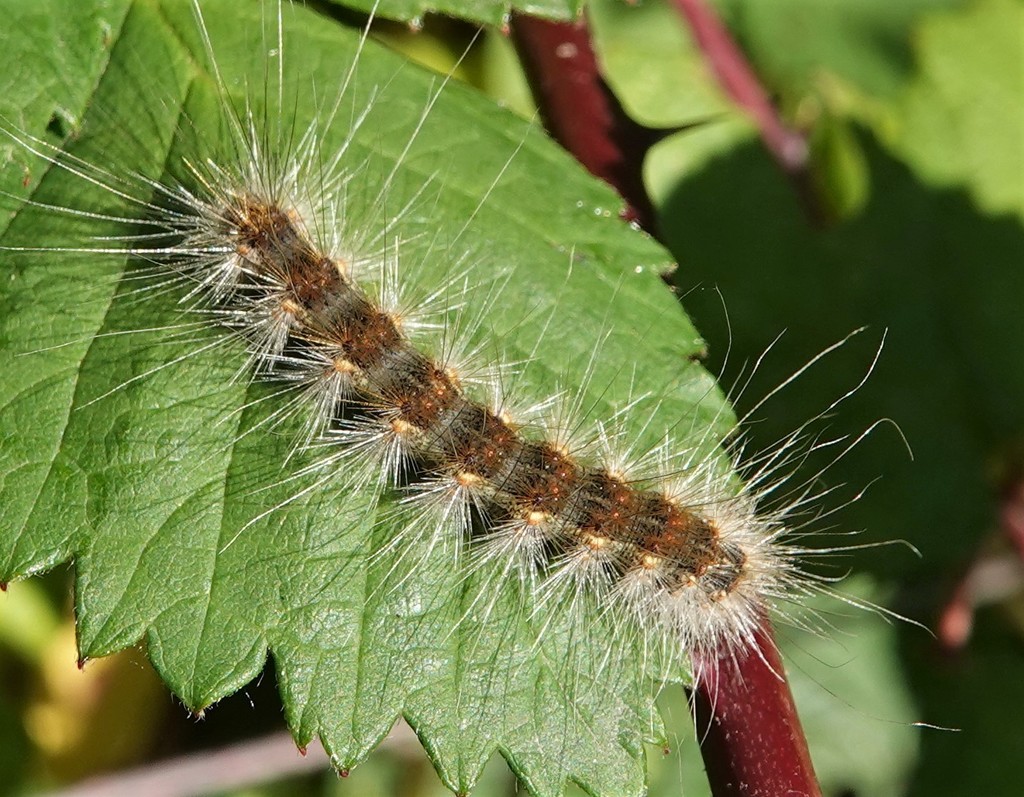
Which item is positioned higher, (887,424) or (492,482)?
(492,482)

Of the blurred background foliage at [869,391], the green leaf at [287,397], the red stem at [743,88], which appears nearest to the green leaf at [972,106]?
the blurred background foliage at [869,391]

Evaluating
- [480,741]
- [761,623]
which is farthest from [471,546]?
[761,623]

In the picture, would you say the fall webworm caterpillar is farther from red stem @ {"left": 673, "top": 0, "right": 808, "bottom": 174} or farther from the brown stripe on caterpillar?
→ red stem @ {"left": 673, "top": 0, "right": 808, "bottom": 174}

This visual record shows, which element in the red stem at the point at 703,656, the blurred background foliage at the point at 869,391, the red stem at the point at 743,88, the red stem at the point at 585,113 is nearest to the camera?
the red stem at the point at 703,656

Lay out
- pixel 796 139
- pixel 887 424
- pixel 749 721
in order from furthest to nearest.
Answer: pixel 796 139
pixel 887 424
pixel 749 721

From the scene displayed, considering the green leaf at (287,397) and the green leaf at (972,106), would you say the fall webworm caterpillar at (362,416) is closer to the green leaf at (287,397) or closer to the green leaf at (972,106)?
the green leaf at (287,397)

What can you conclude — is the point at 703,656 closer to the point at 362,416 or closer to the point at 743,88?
the point at 362,416

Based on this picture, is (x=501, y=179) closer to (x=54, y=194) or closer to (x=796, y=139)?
(x=54, y=194)
